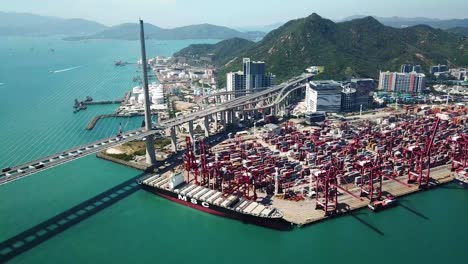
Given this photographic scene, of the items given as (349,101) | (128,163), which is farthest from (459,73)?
(128,163)

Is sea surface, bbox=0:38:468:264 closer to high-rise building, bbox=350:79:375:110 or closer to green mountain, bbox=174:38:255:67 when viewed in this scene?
high-rise building, bbox=350:79:375:110

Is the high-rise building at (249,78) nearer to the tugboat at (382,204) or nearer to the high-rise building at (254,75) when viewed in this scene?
the high-rise building at (254,75)

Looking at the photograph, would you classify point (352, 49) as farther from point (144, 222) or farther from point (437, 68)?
point (144, 222)

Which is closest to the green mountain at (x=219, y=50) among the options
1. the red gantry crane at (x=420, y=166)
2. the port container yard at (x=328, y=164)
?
the port container yard at (x=328, y=164)

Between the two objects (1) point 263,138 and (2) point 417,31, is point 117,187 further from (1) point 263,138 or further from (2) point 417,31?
(2) point 417,31

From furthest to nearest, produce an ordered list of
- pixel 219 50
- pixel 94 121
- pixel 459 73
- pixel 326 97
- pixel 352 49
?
pixel 219 50
pixel 352 49
pixel 459 73
pixel 326 97
pixel 94 121

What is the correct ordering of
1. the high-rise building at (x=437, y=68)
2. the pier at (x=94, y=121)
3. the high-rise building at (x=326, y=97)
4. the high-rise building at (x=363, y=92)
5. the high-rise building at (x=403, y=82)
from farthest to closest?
1. the high-rise building at (x=437, y=68)
2. the high-rise building at (x=403, y=82)
3. the high-rise building at (x=363, y=92)
4. the high-rise building at (x=326, y=97)
5. the pier at (x=94, y=121)
